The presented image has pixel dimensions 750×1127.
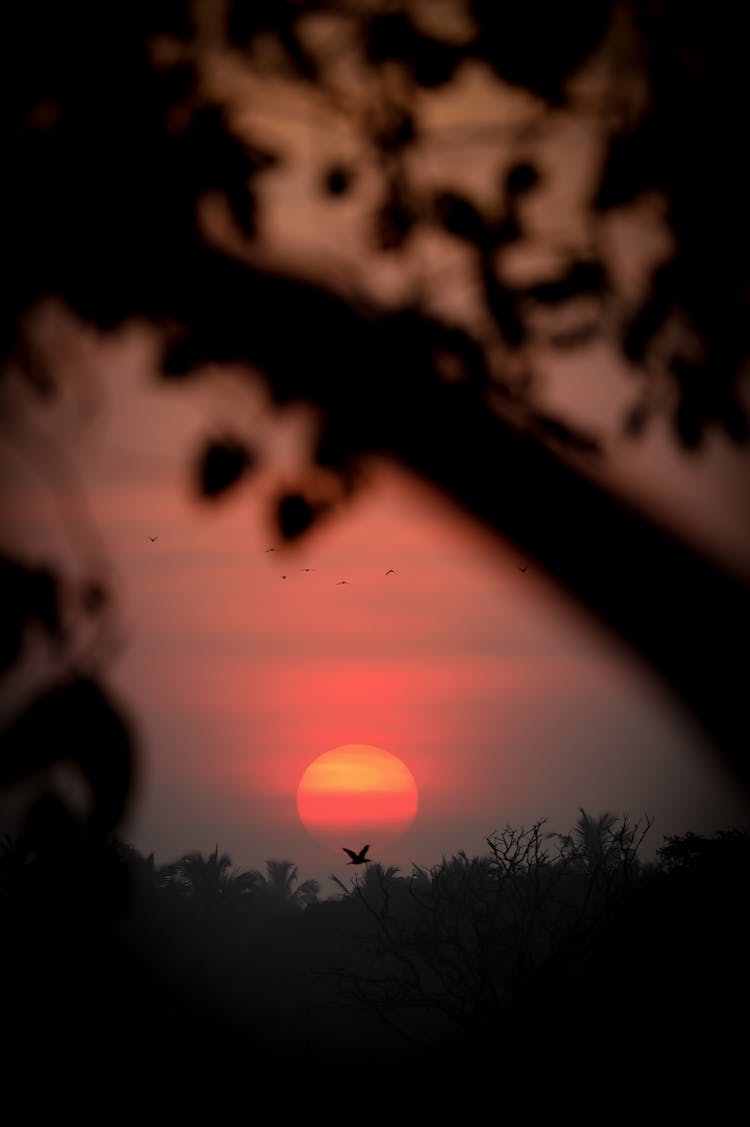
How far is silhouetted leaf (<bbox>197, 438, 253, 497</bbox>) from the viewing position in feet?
10.4

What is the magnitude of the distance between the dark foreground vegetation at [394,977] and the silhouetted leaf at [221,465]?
1.15m

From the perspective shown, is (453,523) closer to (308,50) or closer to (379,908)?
(308,50)

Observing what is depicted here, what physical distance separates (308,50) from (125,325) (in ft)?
4.76

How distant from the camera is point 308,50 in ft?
11.9

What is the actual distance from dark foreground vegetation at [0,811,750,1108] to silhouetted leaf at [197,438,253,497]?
115 cm

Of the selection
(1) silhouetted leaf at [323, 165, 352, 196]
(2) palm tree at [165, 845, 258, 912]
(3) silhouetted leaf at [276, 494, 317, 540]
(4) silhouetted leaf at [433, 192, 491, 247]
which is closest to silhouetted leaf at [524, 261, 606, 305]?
(4) silhouetted leaf at [433, 192, 491, 247]

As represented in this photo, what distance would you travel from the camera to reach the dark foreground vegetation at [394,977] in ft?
58.1

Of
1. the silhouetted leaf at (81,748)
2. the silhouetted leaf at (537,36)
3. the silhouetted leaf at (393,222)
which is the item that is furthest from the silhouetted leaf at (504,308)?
the silhouetted leaf at (81,748)

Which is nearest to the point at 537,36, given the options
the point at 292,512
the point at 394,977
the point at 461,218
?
the point at 461,218

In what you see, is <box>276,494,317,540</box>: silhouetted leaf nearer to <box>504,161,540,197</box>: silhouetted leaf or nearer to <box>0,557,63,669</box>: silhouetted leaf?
<box>0,557,63,669</box>: silhouetted leaf

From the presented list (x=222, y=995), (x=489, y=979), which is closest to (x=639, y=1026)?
(x=489, y=979)

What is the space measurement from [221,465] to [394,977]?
22.3 metres

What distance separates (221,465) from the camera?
320 centimetres

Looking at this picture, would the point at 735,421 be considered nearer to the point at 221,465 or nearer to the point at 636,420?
the point at 636,420
